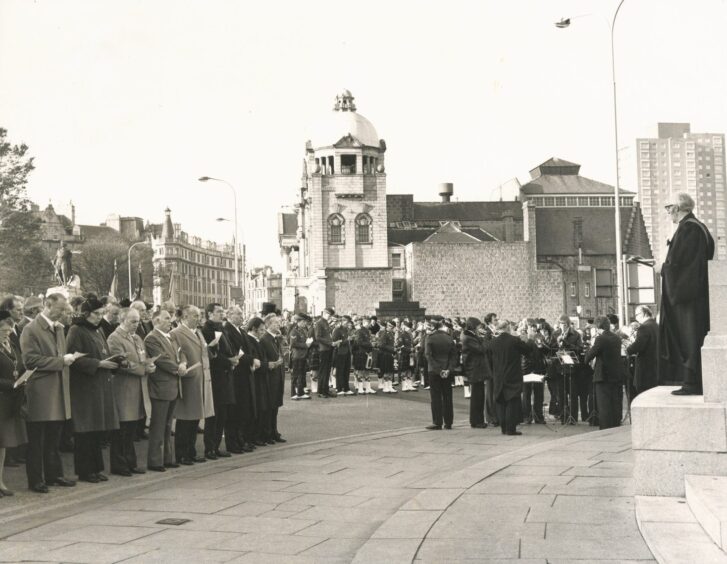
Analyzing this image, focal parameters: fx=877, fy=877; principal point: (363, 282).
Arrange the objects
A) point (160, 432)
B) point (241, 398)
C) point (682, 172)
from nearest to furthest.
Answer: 1. point (160, 432)
2. point (241, 398)
3. point (682, 172)

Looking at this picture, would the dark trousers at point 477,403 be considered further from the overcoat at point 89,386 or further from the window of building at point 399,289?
the window of building at point 399,289

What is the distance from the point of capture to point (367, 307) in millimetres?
75500

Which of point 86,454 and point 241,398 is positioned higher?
point 241,398

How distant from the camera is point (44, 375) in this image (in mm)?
9367

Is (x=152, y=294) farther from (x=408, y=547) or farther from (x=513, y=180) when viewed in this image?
(x=408, y=547)

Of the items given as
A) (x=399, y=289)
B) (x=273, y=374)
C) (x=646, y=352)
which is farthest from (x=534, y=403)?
(x=399, y=289)

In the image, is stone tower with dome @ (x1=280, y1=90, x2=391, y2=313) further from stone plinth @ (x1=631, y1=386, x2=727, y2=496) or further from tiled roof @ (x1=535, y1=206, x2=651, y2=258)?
stone plinth @ (x1=631, y1=386, x2=727, y2=496)

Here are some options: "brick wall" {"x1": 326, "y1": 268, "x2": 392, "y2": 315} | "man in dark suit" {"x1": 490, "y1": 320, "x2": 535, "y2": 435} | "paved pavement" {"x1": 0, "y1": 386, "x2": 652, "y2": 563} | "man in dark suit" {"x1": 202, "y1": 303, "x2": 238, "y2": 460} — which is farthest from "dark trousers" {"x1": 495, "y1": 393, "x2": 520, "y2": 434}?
"brick wall" {"x1": 326, "y1": 268, "x2": 392, "y2": 315}

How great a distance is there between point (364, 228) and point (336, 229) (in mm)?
2589

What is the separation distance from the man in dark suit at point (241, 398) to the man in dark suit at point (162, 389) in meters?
1.32

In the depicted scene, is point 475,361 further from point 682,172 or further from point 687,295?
point 682,172

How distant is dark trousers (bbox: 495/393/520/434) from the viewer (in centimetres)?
1383

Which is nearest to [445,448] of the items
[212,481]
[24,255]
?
[212,481]

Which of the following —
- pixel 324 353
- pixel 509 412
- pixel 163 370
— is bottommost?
pixel 509 412
